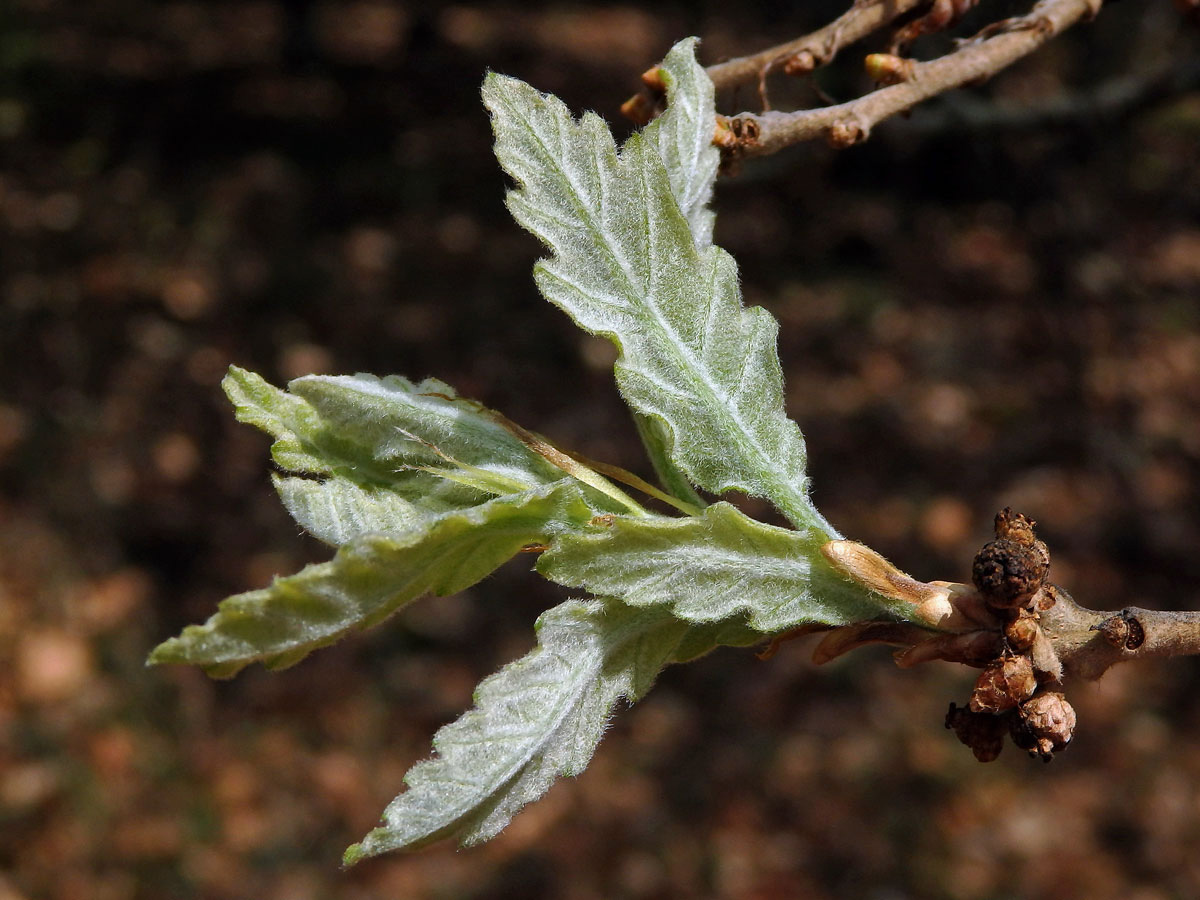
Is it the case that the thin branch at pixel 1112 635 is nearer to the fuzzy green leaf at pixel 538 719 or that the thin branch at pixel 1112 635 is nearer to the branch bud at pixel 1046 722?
the branch bud at pixel 1046 722

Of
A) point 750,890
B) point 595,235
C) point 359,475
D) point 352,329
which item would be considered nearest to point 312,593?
point 359,475

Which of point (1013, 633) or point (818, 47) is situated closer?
point (1013, 633)

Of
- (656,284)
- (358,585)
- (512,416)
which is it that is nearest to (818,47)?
(656,284)

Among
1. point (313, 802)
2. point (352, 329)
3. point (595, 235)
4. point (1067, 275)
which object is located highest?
point (595, 235)

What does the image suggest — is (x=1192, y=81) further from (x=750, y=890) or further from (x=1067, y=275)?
(x=750, y=890)

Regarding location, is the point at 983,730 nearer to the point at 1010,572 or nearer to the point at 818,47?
the point at 1010,572

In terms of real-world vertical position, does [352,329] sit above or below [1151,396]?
above
